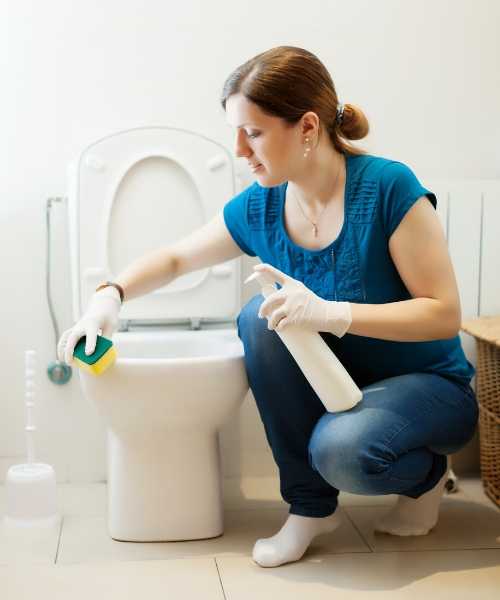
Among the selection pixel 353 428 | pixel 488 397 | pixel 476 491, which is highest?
pixel 353 428

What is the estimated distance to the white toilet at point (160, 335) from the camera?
151cm

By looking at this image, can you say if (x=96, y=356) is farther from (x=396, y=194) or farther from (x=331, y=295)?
(x=396, y=194)

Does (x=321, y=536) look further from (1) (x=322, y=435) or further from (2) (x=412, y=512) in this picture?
(1) (x=322, y=435)

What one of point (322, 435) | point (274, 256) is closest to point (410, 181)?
point (274, 256)

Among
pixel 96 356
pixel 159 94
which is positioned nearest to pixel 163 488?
pixel 96 356

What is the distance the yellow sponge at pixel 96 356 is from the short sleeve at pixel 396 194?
0.49 metres

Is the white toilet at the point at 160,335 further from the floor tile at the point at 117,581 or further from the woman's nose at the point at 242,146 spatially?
the woman's nose at the point at 242,146

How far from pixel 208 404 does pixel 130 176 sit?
1.81 feet

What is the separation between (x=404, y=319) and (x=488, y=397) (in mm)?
547

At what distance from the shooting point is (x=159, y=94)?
1.95 m

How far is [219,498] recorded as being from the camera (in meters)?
1.66

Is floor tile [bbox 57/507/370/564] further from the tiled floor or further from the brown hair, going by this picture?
the brown hair

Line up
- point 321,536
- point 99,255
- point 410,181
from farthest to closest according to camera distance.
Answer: point 99,255, point 321,536, point 410,181

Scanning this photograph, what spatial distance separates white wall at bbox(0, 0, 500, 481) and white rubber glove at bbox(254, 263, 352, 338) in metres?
0.70
